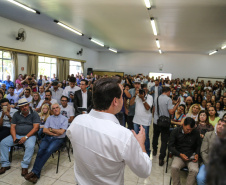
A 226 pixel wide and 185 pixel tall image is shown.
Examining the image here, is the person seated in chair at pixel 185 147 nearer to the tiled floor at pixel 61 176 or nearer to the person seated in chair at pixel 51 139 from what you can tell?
the tiled floor at pixel 61 176

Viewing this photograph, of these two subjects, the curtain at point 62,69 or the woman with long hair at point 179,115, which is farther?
the curtain at point 62,69

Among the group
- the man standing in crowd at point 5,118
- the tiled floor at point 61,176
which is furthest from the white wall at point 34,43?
the tiled floor at point 61,176

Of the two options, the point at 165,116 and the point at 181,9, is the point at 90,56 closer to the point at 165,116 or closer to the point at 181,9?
the point at 181,9

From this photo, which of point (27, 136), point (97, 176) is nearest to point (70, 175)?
point (27, 136)

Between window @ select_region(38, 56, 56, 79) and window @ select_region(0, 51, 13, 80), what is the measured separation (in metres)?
2.20

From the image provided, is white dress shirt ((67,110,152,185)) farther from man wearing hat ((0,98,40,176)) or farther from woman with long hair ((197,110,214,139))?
woman with long hair ((197,110,214,139))

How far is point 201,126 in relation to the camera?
12.2 feet

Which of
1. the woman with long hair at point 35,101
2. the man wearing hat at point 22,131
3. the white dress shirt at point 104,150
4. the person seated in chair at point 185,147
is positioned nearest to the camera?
the white dress shirt at point 104,150

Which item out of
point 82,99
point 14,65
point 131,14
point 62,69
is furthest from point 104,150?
point 62,69

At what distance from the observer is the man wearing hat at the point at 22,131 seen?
131 inches

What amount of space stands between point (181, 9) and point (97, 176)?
610 centimetres

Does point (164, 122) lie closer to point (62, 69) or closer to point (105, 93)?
point (105, 93)

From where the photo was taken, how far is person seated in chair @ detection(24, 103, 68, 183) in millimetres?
3115

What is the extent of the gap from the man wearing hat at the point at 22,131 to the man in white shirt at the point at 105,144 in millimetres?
2736
